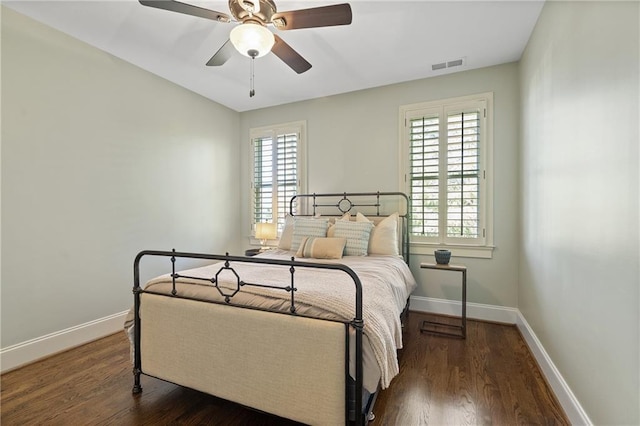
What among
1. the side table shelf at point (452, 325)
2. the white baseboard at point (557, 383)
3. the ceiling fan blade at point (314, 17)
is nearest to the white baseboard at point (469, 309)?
the side table shelf at point (452, 325)

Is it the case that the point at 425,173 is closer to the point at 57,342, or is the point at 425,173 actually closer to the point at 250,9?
the point at 250,9

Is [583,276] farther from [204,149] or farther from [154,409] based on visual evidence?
[204,149]

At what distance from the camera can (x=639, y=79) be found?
113 centimetres

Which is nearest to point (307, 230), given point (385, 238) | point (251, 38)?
point (385, 238)

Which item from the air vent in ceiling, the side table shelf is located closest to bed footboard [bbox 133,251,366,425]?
the side table shelf

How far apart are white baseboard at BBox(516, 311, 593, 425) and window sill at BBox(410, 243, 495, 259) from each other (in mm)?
813

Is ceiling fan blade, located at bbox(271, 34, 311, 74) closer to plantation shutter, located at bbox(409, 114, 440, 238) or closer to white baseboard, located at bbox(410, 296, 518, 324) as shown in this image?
plantation shutter, located at bbox(409, 114, 440, 238)

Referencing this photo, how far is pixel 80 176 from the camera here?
9.23ft

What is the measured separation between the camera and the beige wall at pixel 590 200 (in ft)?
3.96

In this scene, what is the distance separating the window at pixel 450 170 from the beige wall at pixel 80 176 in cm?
292

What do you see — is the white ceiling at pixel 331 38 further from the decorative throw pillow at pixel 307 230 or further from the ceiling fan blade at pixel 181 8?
the decorative throw pillow at pixel 307 230

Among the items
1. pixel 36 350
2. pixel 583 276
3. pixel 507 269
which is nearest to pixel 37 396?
pixel 36 350

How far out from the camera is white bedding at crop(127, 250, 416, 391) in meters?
1.51

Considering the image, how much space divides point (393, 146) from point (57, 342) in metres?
3.98
